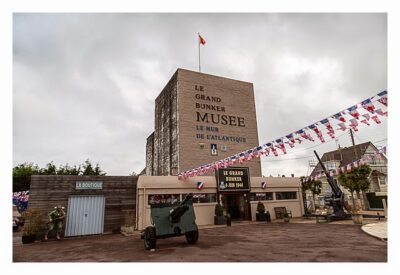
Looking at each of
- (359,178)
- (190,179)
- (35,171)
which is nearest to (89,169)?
(35,171)

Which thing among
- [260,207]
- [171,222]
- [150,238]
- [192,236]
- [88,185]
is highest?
[88,185]

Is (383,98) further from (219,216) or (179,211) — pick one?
(219,216)

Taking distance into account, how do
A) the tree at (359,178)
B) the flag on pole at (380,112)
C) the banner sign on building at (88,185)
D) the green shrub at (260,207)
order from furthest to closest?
the tree at (359,178) → the green shrub at (260,207) → the banner sign on building at (88,185) → the flag on pole at (380,112)

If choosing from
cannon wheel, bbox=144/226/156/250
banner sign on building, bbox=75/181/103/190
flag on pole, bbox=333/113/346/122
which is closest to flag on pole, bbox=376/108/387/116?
flag on pole, bbox=333/113/346/122

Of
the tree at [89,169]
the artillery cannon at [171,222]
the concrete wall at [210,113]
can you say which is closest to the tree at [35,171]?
the tree at [89,169]

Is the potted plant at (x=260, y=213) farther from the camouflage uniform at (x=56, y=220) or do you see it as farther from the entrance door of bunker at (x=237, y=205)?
the camouflage uniform at (x=56, y=220)

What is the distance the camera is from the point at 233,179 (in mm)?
19203

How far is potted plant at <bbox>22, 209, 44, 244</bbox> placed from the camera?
12.2 meters

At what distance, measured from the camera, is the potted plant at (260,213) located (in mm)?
18494

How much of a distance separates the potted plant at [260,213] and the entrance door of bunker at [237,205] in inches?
33.1

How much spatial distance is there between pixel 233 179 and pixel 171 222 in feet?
34.5

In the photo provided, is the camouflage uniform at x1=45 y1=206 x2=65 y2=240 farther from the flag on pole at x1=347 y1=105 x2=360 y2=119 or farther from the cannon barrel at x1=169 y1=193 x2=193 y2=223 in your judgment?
the flag on pole at x1=347 y1=105 x2=360 y2=119
